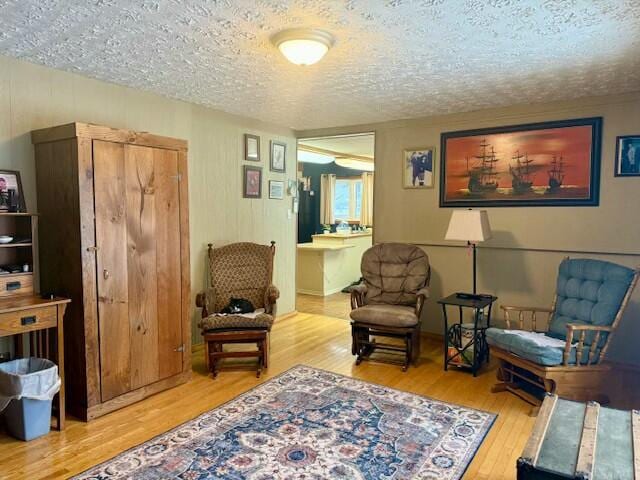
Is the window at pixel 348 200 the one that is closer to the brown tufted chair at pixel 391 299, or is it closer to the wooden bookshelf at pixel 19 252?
the brown tufted chair at pixel 391 299

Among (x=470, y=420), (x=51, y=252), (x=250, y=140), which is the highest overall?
(x=250, y=140)

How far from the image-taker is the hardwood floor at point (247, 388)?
2.36 meters

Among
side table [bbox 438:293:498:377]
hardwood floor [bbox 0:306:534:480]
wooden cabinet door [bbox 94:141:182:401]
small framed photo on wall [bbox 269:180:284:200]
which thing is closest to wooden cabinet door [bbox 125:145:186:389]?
wooden cabinet door [bbox 94:141:182:401]

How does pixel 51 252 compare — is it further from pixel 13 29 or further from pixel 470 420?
pixel 470 420

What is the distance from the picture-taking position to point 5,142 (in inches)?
113

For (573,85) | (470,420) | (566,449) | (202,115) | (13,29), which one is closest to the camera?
(566,449)

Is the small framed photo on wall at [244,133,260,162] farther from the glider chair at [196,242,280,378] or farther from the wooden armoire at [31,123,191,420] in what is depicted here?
the wooden armoire at [31,123,191,420]

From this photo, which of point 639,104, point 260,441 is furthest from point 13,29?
point 639,104

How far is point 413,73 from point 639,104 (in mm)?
2004

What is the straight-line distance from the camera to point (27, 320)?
2568 mm

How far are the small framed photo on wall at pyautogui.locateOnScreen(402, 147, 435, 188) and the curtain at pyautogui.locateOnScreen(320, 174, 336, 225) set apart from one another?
12.0 ft

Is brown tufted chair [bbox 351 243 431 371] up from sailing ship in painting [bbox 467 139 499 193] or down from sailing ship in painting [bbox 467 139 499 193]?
down

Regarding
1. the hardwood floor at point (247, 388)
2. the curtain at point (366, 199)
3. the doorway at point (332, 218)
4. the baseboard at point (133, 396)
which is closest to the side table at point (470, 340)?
the hardwood floor at point (247, 388)

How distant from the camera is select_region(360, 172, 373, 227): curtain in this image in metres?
8.40
